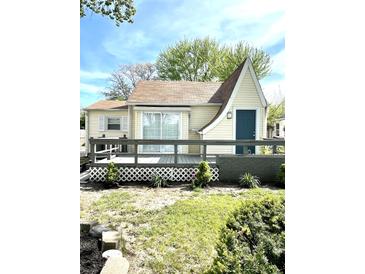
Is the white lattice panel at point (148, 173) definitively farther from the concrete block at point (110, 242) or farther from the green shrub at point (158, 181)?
the concrete block at point (110, 242)

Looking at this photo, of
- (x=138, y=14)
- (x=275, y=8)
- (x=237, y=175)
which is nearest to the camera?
(x=275, y=8)

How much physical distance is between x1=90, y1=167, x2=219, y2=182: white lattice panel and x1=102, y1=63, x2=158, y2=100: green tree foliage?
5457mm

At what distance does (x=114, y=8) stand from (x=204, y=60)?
6.85 metres

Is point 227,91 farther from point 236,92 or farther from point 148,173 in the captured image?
point 148,173

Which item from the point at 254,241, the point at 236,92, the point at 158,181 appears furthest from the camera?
the point at 236,92

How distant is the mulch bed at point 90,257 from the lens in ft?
5.93

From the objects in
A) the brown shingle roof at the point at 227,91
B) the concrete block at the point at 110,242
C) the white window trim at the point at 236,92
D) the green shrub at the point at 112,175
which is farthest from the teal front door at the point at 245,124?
the concrete block at the point at 110,242

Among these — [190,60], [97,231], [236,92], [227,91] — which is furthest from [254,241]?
[190,60]

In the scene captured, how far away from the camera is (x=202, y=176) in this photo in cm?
521
